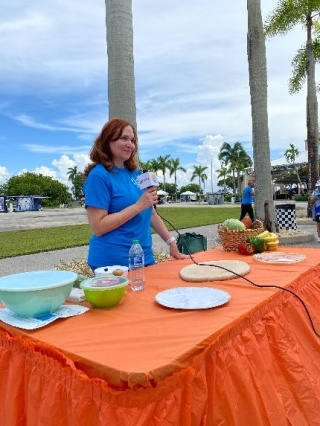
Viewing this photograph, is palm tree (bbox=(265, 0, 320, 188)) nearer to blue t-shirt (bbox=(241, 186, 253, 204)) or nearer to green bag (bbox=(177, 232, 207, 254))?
blue t-shirt (bbox=(241, 186, 253, 204))

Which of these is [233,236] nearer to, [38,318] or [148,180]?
[148,180]

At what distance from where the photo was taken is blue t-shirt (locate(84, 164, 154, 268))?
226 centimetres

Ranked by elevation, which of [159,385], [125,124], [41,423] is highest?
[125,124]

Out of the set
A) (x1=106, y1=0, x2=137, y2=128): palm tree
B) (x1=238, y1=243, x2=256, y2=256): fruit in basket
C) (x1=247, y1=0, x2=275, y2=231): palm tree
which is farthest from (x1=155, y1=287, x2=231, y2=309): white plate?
(x1=247, y1=0, x2=275, y2=231): palm tree

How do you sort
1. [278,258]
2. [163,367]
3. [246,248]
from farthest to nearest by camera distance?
[246,248] < [278,258] < [163,367]

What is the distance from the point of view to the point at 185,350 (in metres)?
1.24

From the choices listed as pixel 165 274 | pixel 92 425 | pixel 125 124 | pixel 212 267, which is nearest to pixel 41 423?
pixel 92 425

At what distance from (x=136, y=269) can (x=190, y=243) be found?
1642 mm

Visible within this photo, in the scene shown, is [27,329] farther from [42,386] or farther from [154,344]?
[154,344]

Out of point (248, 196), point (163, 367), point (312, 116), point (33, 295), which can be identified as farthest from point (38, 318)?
point (312, 116)

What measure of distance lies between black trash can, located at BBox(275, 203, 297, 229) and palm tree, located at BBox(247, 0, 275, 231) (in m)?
1.86

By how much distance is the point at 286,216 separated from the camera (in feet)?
33.9

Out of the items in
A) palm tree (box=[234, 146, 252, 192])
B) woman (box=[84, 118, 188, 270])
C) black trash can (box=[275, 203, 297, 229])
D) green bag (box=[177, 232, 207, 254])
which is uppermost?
palm tree (box=[234, 146, 252, 192])

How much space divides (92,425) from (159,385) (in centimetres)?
26
